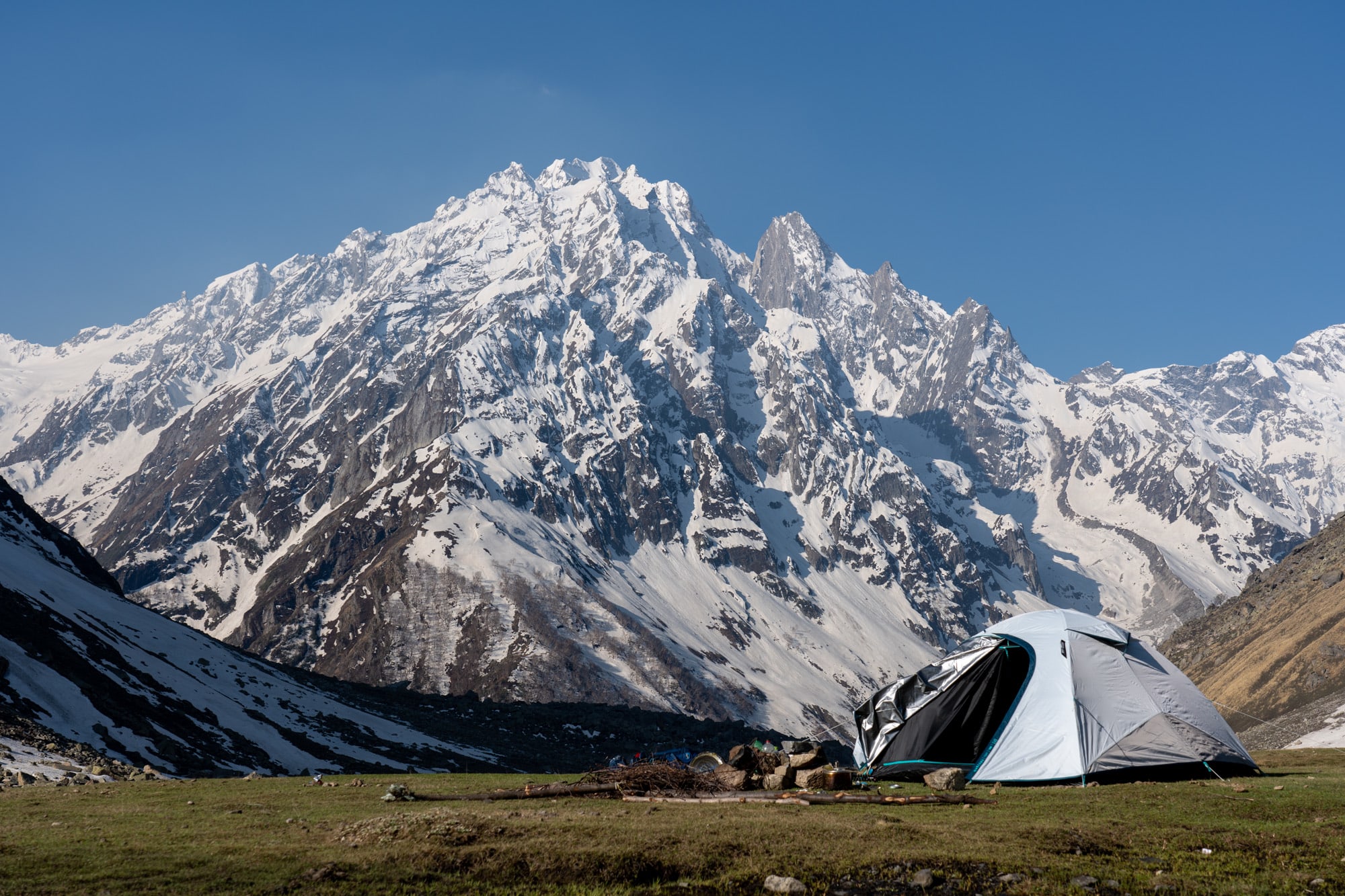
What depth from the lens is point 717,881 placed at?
66.2ft

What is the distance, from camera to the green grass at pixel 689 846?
20.0 metres

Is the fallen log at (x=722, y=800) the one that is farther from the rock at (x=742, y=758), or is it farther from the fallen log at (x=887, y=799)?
the rock at (x=742, y=758)

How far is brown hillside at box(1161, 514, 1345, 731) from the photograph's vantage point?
94.4 m

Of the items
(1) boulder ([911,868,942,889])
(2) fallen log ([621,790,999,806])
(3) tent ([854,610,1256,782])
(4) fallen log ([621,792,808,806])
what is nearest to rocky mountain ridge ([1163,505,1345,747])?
(3) tent ([854,610,1256,782])

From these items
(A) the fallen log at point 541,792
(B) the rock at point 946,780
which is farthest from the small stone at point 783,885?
(B) the rock at point 946,780

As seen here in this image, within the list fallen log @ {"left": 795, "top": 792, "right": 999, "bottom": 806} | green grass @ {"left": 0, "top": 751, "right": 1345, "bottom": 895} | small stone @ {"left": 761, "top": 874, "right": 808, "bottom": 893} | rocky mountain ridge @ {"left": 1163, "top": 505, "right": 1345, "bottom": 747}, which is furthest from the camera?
rocky mountain ridge @ {"left": 1163, "top": 505, "right": 1345, "bottom": 747}

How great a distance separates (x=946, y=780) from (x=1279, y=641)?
321 ft

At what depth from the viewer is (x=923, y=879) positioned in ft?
65.6

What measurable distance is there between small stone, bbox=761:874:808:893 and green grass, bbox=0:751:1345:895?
0.96ft

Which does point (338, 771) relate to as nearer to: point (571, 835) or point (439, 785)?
point (439, 785)

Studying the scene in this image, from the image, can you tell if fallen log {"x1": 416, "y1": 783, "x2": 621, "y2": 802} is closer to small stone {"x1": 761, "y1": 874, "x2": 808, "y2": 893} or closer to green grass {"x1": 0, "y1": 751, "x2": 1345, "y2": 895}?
green grass {"x1": 0, "y1": 751, "x2": 1345, "y2": 895}

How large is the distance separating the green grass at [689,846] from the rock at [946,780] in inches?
89.9

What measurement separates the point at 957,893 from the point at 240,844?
18.3 m

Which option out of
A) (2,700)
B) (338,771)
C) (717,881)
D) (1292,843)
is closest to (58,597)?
(338,771)
